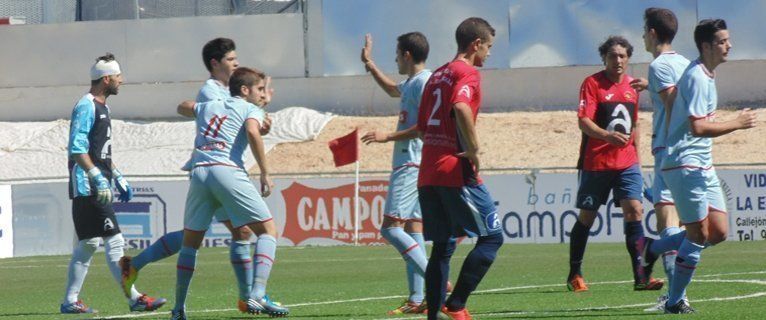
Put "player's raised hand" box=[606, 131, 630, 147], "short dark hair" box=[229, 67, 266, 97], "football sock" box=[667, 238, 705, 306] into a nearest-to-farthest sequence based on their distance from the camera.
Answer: "football sock" box=[667, 238, 705, 306], "short dark hair" box=[229, 67, 266, 97], "player's raised hand" box=[606, 131, 630, 147]

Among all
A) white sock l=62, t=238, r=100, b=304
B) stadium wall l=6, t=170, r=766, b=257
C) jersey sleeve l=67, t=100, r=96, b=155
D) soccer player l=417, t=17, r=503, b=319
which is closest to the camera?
soccer player l=417, t=17, r=503, b=319

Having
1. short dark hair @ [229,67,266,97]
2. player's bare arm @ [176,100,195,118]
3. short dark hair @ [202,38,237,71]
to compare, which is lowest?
player's bare arm @ [176,100,195,118]

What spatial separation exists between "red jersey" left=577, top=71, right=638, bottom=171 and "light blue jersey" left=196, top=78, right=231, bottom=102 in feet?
10.7

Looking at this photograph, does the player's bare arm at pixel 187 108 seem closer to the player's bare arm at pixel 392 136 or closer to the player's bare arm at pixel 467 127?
the player's bare arm at pixel 392 136

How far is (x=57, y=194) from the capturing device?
25.1 metres

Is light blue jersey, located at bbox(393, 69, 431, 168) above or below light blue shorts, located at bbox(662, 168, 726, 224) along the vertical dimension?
above

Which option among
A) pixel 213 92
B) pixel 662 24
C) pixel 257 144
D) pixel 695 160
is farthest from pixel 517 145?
pixel 695 160

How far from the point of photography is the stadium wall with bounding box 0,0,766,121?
38.2 m

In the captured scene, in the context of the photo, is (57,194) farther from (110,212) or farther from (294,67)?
(294,67)

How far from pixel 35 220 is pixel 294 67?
17.4 m

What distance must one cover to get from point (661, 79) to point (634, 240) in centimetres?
250

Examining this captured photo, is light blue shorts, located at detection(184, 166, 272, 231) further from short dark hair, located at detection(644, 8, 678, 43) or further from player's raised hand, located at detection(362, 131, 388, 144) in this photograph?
short dark hair, located at detection(644, 8, 678, 43)

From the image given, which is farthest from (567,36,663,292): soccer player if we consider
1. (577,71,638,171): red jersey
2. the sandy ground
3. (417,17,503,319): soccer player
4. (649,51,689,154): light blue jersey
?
the sandy ground

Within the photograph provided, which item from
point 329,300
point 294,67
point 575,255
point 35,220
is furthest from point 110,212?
point 294,67
